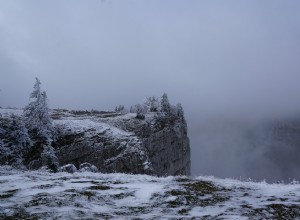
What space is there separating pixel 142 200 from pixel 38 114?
131ft

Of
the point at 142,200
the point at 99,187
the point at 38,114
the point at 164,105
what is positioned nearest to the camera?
the point at 142,200

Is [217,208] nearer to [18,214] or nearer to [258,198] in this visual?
[258,198]

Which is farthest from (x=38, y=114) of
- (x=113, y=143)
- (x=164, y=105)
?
(x=164, y=105)

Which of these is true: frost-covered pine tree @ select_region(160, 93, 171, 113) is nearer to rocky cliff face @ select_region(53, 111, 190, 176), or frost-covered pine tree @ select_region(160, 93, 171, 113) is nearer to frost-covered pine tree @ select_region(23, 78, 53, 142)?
rocky cliff face @ select_region(53, 111, 190, 176)

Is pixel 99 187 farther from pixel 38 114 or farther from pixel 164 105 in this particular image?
pixel 164 105

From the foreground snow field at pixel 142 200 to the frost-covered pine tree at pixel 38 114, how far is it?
33.1m

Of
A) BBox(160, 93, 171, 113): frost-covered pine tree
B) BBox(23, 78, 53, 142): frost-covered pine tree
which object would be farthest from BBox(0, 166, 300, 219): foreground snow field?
BBox(160, 93, 171, 113): frost-covered pine tree

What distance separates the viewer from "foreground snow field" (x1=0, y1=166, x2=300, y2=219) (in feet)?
34.4

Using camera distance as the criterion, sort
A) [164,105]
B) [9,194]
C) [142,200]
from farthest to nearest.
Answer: [164,105], [9,194], [142,200]

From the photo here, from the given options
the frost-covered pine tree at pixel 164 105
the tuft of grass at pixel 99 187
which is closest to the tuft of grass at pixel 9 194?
the tuft of grass at pixel 99 187

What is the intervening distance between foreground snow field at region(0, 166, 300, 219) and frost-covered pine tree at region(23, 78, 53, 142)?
109ft

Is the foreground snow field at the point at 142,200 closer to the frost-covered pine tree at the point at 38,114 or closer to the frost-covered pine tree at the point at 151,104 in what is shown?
the frost-covered pine tree at the point at 38,114

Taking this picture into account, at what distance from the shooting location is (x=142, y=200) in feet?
41.0

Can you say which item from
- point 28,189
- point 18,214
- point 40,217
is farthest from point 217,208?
point 28,189
